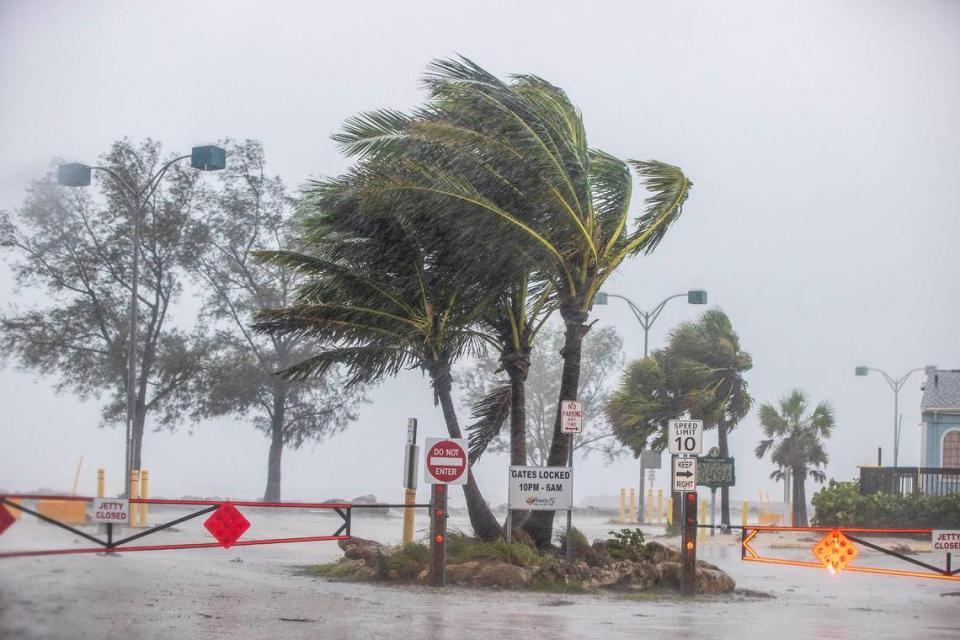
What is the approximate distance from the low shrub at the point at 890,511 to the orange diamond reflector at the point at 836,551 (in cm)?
1813

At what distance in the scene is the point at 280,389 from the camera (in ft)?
141

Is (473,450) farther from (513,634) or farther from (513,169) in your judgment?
(513,634)

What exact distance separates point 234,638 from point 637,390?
3288 cm

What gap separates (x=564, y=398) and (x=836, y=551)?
5.27 meters

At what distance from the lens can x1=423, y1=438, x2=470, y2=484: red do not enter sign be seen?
686 inches

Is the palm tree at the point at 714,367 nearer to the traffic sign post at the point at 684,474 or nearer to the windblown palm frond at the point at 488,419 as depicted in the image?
the windblown palm frond at the point at 488,419

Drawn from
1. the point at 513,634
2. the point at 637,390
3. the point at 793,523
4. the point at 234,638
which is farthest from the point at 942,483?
the point at 234,638

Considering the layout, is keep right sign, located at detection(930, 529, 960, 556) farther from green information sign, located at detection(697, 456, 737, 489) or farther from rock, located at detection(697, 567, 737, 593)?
green information sign, located at detection(697, 456, 737, 489)

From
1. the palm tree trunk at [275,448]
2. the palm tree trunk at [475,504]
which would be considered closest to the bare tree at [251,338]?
the palm tree trunk at [275,448]

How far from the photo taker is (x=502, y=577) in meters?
18.0

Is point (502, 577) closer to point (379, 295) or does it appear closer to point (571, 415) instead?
point (571, 415)

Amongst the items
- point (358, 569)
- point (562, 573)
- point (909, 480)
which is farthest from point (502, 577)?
point (909, 480)

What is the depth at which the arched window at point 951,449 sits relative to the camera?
46750mm

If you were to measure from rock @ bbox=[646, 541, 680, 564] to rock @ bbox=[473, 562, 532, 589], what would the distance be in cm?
259
